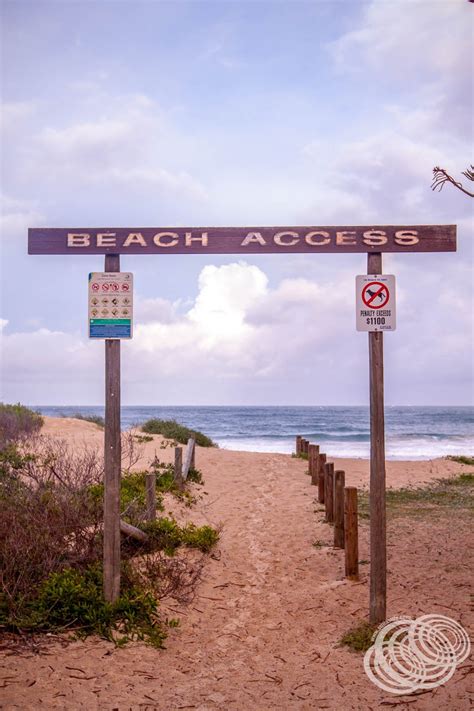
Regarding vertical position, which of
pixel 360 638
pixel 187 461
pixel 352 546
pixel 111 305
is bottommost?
pixel 360 638

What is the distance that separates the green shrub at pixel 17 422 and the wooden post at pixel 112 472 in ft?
39.8

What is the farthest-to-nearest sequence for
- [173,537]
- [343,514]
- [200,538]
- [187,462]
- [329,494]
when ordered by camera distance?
[187,462] < [329,494] < [343,514] < [200,538] < [173,537]

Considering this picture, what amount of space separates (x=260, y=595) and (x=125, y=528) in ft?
6.08

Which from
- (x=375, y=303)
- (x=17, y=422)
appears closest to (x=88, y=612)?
(x=375, y=303)

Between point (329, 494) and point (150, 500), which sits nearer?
point (150, 500)

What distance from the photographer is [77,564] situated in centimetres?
673

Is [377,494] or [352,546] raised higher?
[377,494]

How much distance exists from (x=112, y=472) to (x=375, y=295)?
3.22m

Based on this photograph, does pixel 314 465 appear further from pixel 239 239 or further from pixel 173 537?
pixel 239 239

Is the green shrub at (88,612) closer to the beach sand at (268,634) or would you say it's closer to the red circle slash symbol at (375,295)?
the beach sand at (268,634)

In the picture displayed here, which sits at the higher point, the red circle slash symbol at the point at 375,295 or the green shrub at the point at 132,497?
the red circle slash symbol at the point at 375,295

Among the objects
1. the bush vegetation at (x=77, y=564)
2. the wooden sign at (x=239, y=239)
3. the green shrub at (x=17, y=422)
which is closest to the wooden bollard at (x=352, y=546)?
the bush vegetation at (x=77, y=564)

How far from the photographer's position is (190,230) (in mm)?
6363

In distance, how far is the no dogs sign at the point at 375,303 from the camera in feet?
20.4
